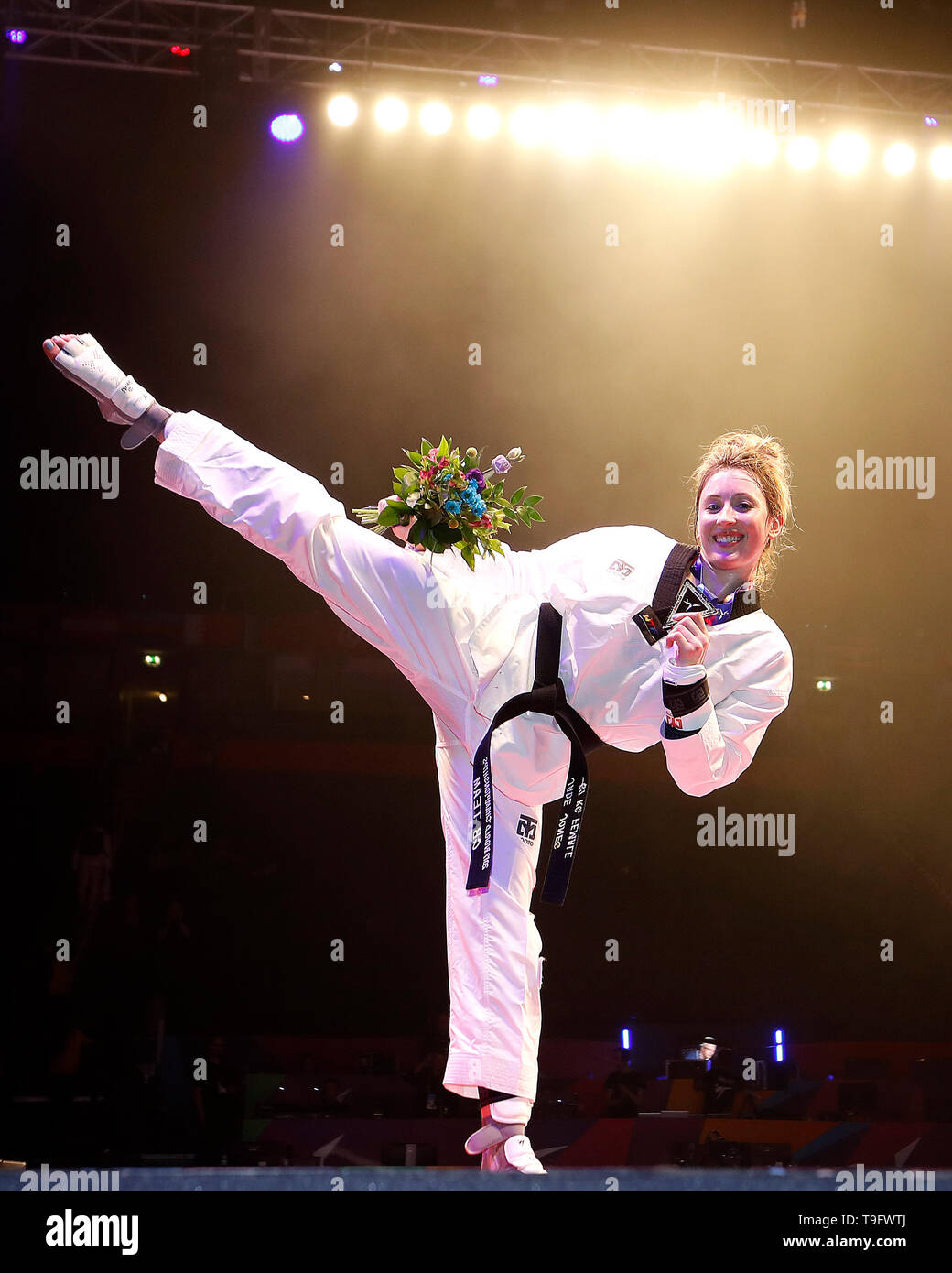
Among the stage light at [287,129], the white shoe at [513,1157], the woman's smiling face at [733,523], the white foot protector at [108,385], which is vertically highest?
the stage light at [287,129]

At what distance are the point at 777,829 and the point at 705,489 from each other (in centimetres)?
332

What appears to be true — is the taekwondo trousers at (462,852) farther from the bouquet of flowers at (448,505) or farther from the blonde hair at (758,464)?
the blonde hair at (758,464)

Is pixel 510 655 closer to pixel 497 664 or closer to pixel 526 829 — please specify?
pixel 497 664

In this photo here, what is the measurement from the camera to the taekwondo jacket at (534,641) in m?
2.42

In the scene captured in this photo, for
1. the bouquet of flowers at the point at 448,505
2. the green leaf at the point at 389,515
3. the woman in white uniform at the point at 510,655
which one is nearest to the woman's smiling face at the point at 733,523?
the woman in white uniform at the point at 510,655

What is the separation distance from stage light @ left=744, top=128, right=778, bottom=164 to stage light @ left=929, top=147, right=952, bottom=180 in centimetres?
67

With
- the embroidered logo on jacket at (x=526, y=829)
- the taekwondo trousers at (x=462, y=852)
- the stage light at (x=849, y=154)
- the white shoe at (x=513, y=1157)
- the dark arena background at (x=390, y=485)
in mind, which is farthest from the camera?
the stage light at (x=849, y=154)

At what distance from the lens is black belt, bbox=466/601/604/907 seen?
240 cm

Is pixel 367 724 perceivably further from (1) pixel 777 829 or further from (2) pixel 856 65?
(2) pixel 856 65

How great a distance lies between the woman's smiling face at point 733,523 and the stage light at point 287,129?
2.96m

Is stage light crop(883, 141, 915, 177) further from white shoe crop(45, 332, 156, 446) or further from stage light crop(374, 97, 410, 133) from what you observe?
white shoe crop(45, 332, 156, 446)

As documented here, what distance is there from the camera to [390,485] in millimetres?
5059

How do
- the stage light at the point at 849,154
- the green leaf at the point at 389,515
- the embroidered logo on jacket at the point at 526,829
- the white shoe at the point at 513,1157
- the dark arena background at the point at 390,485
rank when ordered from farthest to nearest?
1. the stage light at the point at 849,154
2. the dark arena background at the point at 390,485
3. the green leaf at the point at 389,515
4. the embroidered logo on jacket at the point at 526,829
5. the white shoe at the point at 513,1157

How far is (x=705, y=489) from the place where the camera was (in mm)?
2645
